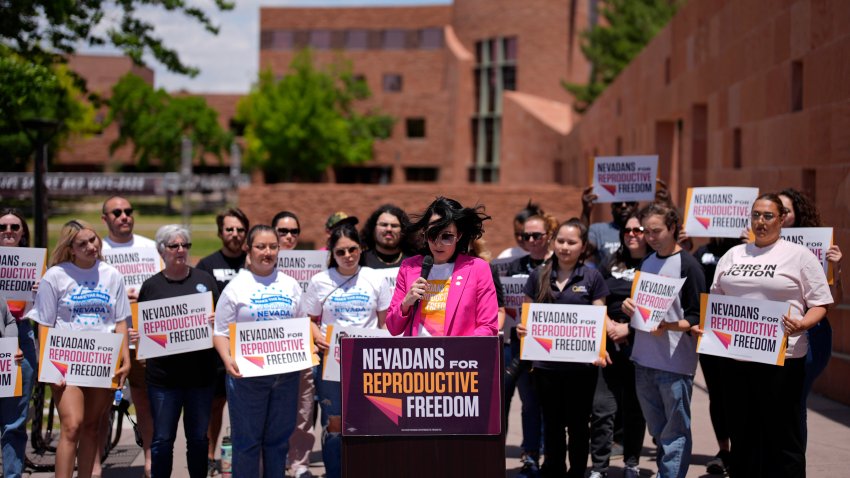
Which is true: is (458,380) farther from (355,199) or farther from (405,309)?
(355,199)

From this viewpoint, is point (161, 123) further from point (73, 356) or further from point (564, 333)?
point (564, 333)

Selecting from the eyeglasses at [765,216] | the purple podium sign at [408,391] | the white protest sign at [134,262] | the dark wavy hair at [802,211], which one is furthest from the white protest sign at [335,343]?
the dark wavy hair at [802,211]

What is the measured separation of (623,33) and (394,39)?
89.8 feet

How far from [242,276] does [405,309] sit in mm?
1593

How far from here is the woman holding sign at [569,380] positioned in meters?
7.21

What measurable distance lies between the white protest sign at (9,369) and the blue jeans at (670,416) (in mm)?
4369

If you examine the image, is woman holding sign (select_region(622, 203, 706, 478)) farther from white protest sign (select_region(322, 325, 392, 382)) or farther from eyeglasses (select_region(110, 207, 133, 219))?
eyeglasses (select_region(110, 207, 133, 219))

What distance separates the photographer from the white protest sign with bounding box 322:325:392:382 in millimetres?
6859

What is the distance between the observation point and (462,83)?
62.0 m

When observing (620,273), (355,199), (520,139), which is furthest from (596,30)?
(620,273)

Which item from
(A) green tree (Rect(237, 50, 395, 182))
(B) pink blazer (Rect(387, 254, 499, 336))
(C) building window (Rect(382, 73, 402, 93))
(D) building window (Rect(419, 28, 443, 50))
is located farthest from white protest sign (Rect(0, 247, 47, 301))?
(C) building window (Rect(382, 73, 402, 93))

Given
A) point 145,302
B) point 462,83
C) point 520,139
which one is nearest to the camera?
point 145,302

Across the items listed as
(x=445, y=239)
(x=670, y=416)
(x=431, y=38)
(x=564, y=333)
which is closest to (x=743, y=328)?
(x=670, y=416)

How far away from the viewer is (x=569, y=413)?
7211 mm
